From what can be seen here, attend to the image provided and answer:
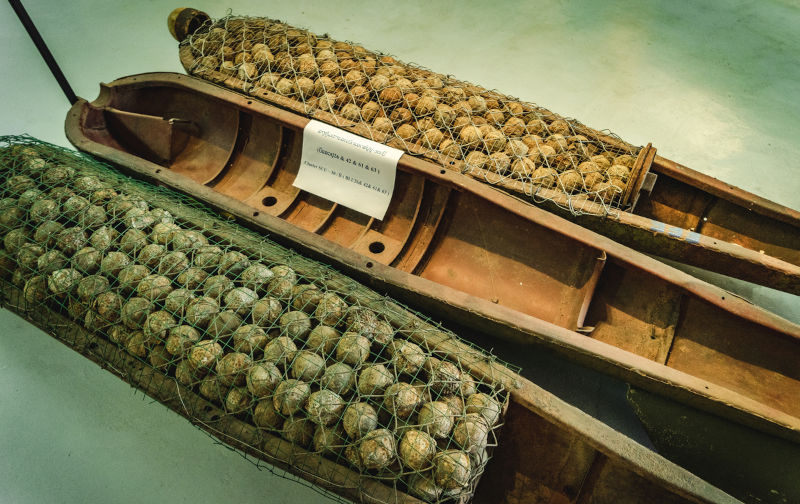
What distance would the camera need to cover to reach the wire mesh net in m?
2.23

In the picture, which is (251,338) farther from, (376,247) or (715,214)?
(715,214)

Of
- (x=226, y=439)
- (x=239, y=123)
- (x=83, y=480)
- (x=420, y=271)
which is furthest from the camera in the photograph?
(x=239, y=123)

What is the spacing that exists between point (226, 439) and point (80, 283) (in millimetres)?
1181

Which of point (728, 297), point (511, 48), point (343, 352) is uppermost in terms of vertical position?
point (511, 48)

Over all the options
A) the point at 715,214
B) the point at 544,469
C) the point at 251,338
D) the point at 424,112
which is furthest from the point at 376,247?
the point at 715,214

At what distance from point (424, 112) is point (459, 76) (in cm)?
193

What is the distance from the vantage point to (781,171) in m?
4.48

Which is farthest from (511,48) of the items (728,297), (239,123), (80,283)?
(80,283)

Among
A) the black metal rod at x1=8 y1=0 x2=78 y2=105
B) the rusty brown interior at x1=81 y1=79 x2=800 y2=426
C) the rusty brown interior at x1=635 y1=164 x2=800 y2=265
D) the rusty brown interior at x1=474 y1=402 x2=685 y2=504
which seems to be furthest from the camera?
the black metal rod at x1=8 y1=0 x2=78 y2=105

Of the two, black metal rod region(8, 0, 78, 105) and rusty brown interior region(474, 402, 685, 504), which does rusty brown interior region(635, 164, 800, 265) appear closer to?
rusty brown interior region(474, 402, 685, 504)

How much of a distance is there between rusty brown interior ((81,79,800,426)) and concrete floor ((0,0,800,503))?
1.60ft

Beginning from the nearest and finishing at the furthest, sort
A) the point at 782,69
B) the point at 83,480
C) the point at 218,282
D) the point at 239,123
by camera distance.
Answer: the point at 218,282 < the point at 83,480 < the point at 239,123 < the point at 782,69

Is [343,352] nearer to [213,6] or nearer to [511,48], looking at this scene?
[511,48]

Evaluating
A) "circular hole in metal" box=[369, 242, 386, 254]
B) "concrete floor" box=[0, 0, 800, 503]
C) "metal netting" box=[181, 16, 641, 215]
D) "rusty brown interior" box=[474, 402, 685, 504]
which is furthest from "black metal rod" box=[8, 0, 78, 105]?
"rusty brown interior" box=[474, 402, 685, 504]
